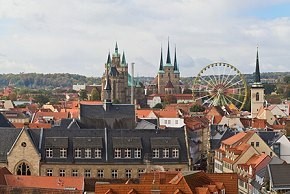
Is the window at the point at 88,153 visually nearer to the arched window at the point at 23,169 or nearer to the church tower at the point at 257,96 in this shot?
the arched window at the point at 23,169

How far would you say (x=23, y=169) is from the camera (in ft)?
192

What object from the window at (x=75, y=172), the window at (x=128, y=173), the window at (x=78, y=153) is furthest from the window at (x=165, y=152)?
the window at (x=75, y=172)

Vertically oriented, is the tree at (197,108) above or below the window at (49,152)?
above

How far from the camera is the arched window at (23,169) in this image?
5838 cm

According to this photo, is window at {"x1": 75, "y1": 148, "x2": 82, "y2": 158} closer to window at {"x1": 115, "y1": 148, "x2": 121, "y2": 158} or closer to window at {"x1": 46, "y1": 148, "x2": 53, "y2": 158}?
window at {"x1": 46, "y1": 148, "x2": 53, "y2": 158}

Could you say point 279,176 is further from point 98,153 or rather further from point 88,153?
point 88,153

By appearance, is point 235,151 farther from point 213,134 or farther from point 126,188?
point 126,188

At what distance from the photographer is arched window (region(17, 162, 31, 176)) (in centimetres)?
5838

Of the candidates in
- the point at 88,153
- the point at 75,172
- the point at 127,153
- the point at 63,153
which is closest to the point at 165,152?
the point at 127,153

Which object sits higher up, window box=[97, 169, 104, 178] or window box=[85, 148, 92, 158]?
window box=[85, 148, 92, 158]

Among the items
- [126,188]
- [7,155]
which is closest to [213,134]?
[7,155]

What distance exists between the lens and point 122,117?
7500cm

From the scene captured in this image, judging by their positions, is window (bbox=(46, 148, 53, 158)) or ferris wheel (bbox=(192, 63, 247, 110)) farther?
ferris wheel (bbox=(192, 63, 247, 110))

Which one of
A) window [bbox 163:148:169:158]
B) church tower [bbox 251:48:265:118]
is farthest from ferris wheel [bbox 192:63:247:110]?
window [bbox 163:148:169:158]
